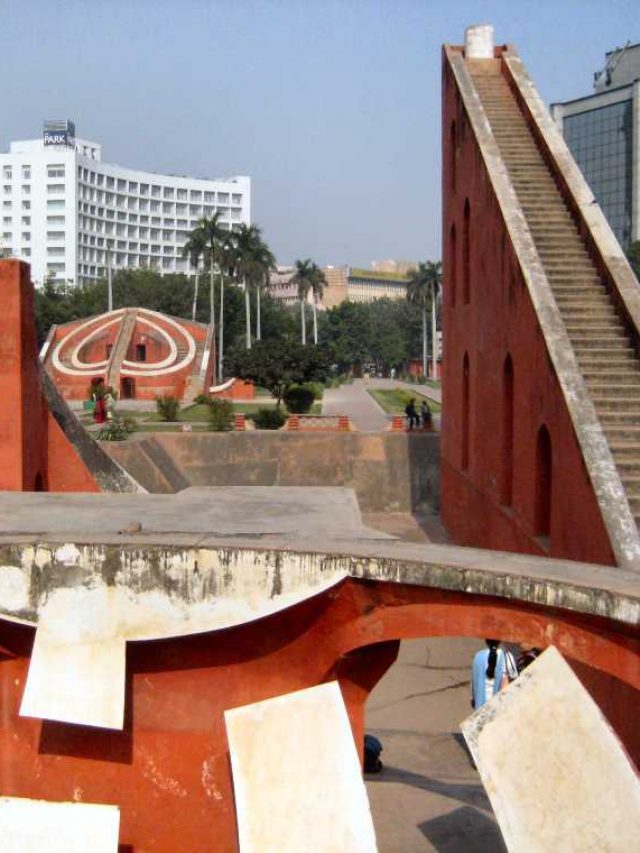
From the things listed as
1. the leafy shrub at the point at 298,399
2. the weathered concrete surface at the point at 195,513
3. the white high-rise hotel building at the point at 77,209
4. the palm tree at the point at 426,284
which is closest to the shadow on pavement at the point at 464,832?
the weathered concrete surface at the point at 195,513

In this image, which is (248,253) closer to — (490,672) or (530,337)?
(530,337)

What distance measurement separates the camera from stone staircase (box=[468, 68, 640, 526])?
7.72m

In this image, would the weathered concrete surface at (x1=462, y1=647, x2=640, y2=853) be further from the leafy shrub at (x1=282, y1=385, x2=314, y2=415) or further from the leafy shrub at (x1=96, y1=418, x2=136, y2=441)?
the leafy shrub at (x1=282, y1=385, x2=314, y2=415)

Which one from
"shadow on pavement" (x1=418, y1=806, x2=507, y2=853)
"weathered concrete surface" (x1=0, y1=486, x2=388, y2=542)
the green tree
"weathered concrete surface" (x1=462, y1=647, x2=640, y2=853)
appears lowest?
"shadow on pavement" (x1=418, y1=806, x2=507, y2=853)

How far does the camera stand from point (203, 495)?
6848 millimetres

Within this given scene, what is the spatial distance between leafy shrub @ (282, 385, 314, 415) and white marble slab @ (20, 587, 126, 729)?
2577 centimetres

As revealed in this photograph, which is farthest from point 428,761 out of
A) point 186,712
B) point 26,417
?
point 26,417

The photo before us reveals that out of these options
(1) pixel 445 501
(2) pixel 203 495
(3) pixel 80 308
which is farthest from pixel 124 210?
(2) pixel 203 495

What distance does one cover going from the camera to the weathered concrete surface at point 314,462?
19875 mm

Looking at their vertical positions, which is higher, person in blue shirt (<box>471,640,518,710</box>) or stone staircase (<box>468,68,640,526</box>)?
stone staircase (<box>468,68,640,526</box>)

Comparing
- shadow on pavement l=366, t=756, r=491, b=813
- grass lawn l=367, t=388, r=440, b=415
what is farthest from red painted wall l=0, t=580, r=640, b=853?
grass lawn l=367, t=388, r=440, b=415

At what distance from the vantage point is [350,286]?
371 feet

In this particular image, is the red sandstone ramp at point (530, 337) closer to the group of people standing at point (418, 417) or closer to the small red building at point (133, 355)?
the group of people standing at point (418, 417)

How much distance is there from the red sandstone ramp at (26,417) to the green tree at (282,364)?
1925 cm
